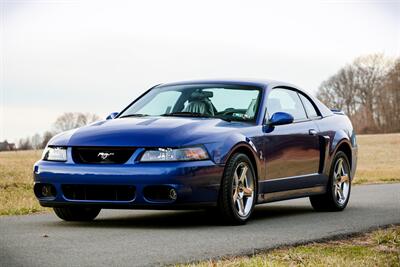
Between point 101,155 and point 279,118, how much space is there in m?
2.12

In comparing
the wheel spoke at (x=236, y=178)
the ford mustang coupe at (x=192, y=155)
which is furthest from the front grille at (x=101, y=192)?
the wheel spoke at (x=236, y=178)

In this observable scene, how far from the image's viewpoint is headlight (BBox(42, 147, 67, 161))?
8.57 m

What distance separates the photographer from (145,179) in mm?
8180

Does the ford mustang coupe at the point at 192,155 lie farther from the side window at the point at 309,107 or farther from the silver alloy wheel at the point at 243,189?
the side window at the point at 309,107

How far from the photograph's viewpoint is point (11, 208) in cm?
1149

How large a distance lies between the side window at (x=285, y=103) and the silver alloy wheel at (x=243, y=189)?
1089mm

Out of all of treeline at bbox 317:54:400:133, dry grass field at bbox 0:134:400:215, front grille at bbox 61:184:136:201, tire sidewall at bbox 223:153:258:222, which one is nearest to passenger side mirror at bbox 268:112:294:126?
tire sidewall at bbox 223:153:258:222

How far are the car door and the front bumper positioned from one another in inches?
45.8

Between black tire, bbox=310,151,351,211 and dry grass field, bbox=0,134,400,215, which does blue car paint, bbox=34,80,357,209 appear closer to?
black tire, bbox=310,151,351,211

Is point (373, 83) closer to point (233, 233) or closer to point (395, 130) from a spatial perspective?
point (395, 130)

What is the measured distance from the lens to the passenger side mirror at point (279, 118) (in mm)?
9578

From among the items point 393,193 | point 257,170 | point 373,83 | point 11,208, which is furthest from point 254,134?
point 373,83

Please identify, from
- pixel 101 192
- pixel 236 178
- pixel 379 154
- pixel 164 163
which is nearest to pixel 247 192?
pixel 236 178

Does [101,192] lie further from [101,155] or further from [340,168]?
[340,168]
